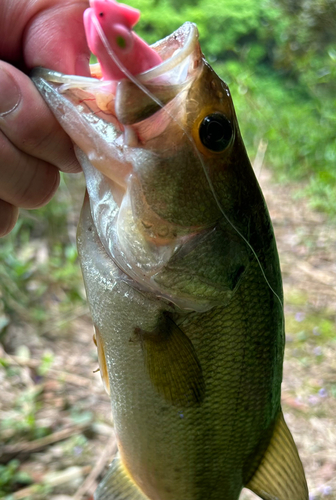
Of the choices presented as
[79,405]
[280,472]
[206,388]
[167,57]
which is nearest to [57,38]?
[167,57]

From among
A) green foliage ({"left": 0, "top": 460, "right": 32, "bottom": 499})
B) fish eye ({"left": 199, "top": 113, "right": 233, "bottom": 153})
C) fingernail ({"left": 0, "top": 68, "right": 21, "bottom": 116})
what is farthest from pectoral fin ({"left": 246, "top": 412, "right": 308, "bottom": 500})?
green foliage ({"left": 0, "top": 460, "right": 32, "bottom": 499})

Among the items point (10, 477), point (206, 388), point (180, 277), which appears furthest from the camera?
point (10, 477)

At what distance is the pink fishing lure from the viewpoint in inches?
25.6

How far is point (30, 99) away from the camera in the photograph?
79 centimetres

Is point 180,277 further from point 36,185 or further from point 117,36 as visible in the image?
point 117,36

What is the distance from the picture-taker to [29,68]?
87 centimetres

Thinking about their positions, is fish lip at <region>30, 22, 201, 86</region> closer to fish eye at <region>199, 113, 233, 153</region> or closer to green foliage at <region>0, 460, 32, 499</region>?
fish eye at <region>199, 113, 233, 153</region>

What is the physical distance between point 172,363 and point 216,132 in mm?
503

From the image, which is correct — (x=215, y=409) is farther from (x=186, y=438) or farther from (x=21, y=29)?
(x=21, y=29)

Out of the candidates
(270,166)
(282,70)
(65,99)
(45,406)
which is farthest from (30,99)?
(282,70)

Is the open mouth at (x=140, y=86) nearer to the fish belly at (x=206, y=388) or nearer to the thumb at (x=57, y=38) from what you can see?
the thumb at (x=57, y=38)

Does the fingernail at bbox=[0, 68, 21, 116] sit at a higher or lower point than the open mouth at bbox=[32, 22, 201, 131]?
higher

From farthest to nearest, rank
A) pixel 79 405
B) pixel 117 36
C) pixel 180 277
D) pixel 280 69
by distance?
pixel 280 69
pixel 79 405
pixel 180 277
pixel 117 36

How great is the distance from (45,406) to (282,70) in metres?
8.60
